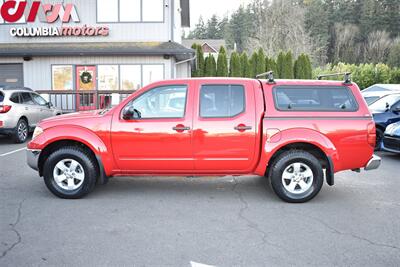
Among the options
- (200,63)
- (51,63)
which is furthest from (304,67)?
(51,63)

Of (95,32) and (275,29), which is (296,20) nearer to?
(275,29)

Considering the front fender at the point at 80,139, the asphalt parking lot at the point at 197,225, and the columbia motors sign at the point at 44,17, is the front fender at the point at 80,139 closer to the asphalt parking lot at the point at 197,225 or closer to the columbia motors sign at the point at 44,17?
the asphalt parking lot at the point at 197,225

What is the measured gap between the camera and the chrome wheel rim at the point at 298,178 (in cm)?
559

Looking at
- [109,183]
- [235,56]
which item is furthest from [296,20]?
[109,183]

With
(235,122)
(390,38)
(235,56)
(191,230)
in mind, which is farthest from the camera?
(390,38)

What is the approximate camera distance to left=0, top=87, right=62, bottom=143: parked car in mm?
10695

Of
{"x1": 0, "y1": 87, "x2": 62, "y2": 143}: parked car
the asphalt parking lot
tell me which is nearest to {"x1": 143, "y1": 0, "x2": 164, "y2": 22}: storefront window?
{"x1": 0, "y1": 87, "x2": 62, "y2": 143}: parked car

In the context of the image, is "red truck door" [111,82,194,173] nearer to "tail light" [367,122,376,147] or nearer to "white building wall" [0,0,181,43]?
"tail light" [367,122,376,147]

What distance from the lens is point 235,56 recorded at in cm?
2545

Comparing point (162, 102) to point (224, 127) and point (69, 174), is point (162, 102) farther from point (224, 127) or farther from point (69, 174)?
point (69, 174)

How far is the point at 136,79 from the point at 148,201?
12433 mm

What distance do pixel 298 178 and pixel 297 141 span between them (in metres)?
0.55

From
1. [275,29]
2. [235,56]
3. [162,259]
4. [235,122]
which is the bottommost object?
[162,259]

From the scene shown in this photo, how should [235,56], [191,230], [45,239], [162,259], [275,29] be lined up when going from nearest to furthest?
[162,259]
[45,239]
[191,230]
[235,56]
[275,29]
